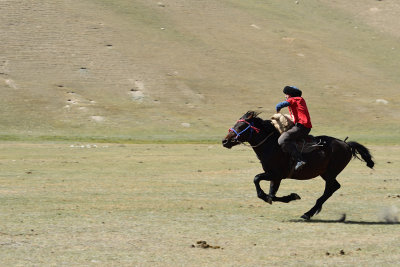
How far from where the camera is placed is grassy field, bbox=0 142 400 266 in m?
12.0

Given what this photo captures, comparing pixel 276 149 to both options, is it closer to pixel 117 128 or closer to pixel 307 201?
pixel 307 201

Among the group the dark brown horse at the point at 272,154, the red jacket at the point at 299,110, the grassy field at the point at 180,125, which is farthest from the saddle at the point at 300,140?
the grassy field at the point at 180,125

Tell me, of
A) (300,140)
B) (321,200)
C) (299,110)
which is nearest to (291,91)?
(299,110)

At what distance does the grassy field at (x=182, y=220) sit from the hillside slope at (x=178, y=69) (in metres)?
36.8

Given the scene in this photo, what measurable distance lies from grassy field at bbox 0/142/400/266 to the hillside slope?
121 ft

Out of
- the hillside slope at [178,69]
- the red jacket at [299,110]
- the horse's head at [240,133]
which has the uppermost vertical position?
the red jacket at [299,110]

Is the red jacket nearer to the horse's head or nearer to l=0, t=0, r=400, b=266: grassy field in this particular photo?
the horse's head

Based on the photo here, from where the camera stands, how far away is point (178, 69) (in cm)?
9188

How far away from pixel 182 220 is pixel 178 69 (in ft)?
251

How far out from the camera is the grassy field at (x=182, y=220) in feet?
39.2

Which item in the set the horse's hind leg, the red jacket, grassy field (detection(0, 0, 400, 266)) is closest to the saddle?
the red jacket

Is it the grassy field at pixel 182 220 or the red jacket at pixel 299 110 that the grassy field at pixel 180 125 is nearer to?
the grassy field at pixel 182 220

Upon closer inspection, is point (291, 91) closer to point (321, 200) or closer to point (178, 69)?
point (321, 200)

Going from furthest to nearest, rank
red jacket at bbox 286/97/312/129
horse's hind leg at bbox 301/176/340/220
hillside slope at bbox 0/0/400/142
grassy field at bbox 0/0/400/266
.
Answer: hillside slope at bbox 0/0/400/142 < red jacket at bbox 286/97/312/129 < horse's hind leg at bbox 301/176/340/220 < grassy field at bbox 0/0/400/266
